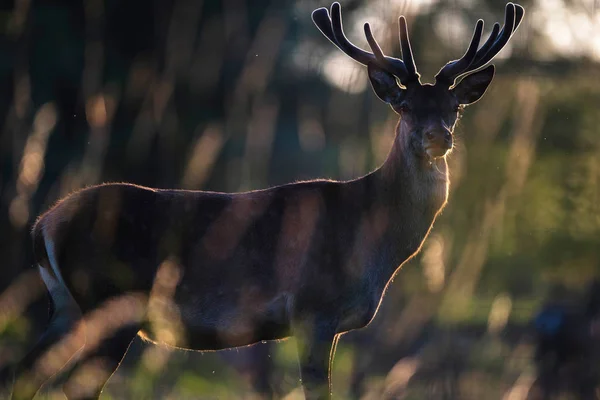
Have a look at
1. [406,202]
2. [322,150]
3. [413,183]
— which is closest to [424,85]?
[413,183]

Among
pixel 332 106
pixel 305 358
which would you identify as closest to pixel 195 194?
pixel 305 358

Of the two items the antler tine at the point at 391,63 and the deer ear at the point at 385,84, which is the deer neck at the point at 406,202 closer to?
the deer ear at the point at 385,84

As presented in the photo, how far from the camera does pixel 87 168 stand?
520 cm

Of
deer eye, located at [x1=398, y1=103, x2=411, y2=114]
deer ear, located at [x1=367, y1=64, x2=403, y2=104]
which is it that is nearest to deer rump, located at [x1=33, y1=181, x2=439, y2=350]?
deer eye, located at [x1=398, y1=103, x2=411, y2=114]

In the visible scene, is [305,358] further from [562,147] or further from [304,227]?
[562,147]

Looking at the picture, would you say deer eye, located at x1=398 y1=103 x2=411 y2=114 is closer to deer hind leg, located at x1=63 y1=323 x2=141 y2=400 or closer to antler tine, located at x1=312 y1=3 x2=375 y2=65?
antler tine, located at x1=312 y1=3 x2=375 y2=65

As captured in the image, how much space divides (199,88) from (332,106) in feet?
7.39

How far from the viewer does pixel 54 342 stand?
625 cm

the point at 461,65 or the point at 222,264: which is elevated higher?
the point at 461,65

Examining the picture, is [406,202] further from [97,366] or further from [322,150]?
[322,150]

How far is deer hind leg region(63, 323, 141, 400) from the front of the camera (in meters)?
5.91

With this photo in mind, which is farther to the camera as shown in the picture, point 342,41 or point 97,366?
point 342,41

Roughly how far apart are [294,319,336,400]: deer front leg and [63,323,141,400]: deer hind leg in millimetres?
900

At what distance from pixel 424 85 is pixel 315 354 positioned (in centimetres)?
173
